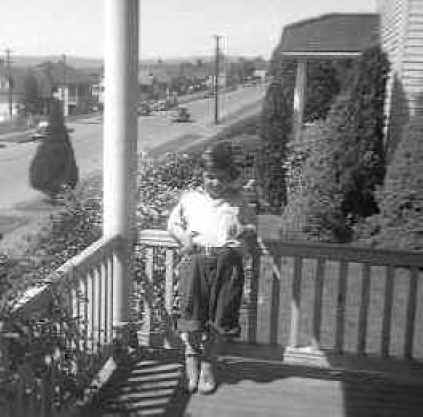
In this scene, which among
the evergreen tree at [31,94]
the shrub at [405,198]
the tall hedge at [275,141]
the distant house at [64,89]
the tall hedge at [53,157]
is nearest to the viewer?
A: the shrub at [405,198]

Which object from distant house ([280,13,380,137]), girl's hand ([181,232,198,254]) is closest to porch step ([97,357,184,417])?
girl's hand ([181,232,198,254])

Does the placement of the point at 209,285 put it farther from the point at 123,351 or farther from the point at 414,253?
the point at 414,253

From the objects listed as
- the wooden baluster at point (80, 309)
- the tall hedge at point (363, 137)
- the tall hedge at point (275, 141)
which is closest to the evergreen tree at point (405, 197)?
the tall hedge at point (363, 137)

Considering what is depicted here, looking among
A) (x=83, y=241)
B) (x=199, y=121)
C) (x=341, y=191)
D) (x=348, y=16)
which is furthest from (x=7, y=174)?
(x=83, y=241)

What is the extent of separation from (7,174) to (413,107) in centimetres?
2865

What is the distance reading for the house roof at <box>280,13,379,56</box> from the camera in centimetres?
1119

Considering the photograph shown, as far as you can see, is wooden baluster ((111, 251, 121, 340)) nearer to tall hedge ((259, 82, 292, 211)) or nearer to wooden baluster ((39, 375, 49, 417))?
wooden baluster ((39, 375, 49, 417))

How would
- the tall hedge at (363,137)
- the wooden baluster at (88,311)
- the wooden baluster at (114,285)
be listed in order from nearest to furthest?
the wooden baluster at (88,311) → the wooden baluster at (114,285) → the tall hedge at (363,137)

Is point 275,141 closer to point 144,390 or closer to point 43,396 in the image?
point 144,390

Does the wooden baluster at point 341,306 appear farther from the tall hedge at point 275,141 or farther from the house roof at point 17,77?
the house roof at point 17,77

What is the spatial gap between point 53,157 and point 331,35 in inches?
703

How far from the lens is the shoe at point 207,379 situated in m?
3.63

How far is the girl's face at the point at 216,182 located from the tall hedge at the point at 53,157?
22.4 metres

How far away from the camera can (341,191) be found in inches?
358
